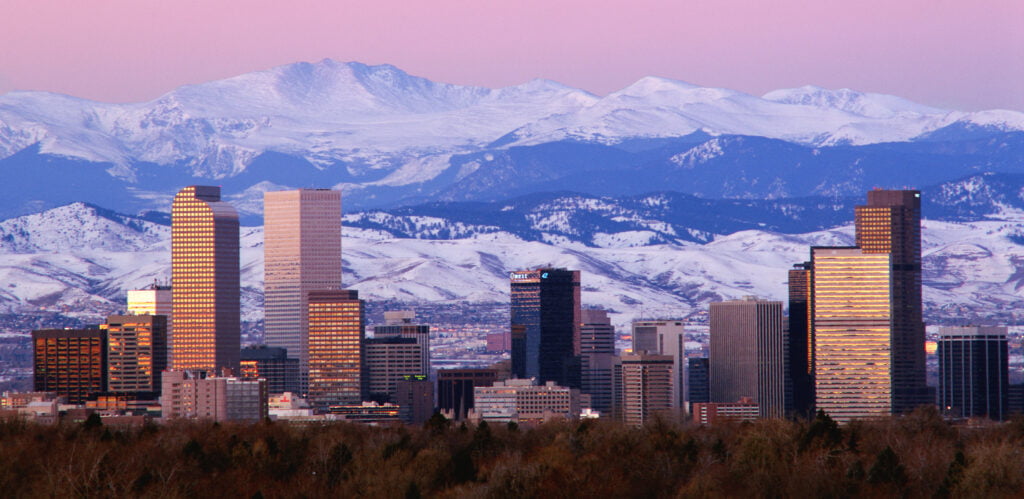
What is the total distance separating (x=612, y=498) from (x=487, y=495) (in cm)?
1140

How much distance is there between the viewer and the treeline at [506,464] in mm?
111625

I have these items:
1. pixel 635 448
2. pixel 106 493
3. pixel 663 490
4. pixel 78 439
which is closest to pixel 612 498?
pixel 663 490

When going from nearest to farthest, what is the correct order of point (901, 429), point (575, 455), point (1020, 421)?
1. point (575, 455)
2. point (901, 429)
3. point (1020, 421)

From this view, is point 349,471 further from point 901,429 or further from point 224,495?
point 901,429

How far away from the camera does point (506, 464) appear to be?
114750mm

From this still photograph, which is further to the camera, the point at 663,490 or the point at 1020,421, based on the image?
the point at 1020,421

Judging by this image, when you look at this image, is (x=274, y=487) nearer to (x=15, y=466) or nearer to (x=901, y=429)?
(x=15, y=466)

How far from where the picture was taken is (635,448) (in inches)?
5167

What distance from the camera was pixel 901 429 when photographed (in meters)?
164

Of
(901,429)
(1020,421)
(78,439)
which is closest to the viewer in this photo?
(78,439)

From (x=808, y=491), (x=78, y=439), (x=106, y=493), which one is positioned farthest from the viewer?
(x=78, y=439)

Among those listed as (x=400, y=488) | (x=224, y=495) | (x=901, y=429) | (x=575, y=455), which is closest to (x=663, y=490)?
(x=575, y=455)

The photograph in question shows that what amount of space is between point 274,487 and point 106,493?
2089cm

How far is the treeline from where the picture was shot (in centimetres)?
11162
